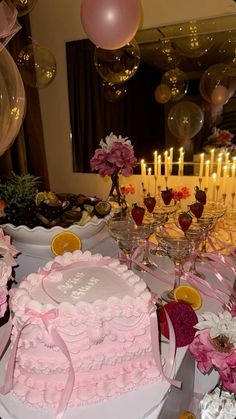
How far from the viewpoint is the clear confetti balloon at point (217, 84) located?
7.60ft

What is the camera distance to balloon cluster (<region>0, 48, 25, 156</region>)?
41.4 inches

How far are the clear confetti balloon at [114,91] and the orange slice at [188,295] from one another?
84.9 inches

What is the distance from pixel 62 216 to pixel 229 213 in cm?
75

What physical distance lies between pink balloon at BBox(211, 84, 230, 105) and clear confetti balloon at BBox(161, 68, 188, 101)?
0.20 metres

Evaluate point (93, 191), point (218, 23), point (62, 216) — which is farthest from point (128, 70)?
point (62, 216)

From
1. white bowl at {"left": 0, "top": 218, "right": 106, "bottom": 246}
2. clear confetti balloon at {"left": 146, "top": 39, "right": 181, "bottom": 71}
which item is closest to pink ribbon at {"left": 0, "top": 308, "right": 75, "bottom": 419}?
white bowl at {"left": 0, "top": 218, "right": 106, "bottom": 246}

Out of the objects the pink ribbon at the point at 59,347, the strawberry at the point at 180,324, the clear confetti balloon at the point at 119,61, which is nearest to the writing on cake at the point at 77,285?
the pink ribbon at the point at 59,347

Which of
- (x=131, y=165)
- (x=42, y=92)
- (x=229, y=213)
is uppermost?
(x=42, y=92)

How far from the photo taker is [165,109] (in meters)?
2.55

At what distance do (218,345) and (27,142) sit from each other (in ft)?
8.65

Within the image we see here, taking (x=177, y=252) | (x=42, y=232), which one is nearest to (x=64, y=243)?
(x=42, y=232)

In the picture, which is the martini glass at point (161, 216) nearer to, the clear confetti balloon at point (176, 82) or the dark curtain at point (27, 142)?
the clear confetti balloon at point (176, 82)

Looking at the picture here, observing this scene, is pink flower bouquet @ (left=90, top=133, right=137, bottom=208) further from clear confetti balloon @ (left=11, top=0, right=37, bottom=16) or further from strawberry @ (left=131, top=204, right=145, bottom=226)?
clear confetti balloon @ (left=11, top=0, right=37, bottom=16)

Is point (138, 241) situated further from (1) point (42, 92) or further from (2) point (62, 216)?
(1) point (42, 92)
